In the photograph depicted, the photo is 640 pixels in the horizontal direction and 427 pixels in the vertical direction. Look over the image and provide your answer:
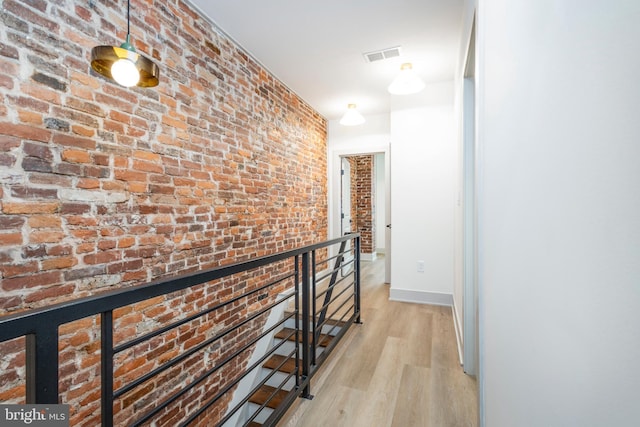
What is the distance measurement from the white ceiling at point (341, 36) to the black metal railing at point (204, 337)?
1.79 m

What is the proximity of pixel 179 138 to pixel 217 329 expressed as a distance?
5.07ft

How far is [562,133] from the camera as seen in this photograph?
1.50 feet

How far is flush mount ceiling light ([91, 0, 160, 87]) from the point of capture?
128 centimetres

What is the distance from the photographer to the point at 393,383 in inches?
75.5

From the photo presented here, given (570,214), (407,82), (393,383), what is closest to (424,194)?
(407,82)

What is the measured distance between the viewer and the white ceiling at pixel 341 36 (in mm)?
2168

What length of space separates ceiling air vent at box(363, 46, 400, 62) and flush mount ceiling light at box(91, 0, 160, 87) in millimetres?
2098

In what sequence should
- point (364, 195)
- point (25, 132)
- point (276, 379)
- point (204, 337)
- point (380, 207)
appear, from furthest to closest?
point (380, 207)
point (364, 195)
point (276, 379)
point (204, 337)
point (25, 132)

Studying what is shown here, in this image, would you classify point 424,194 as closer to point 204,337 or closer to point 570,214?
point 204,337

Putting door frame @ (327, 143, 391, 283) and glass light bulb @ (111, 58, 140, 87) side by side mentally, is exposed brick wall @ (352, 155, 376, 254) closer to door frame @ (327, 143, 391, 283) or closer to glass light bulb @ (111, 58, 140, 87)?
door frame @ (327, 143, 391, 283)

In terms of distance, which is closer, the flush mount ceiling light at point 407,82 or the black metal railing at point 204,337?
the black metal railing at point 204,337

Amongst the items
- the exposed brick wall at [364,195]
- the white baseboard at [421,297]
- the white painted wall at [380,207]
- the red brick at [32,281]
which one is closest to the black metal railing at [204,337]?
the red brick at [32,281]

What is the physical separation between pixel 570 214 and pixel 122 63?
1699 mm

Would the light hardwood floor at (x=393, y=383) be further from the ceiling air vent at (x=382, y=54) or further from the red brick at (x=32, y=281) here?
the ceiling air vent at (x=382, y=54)
